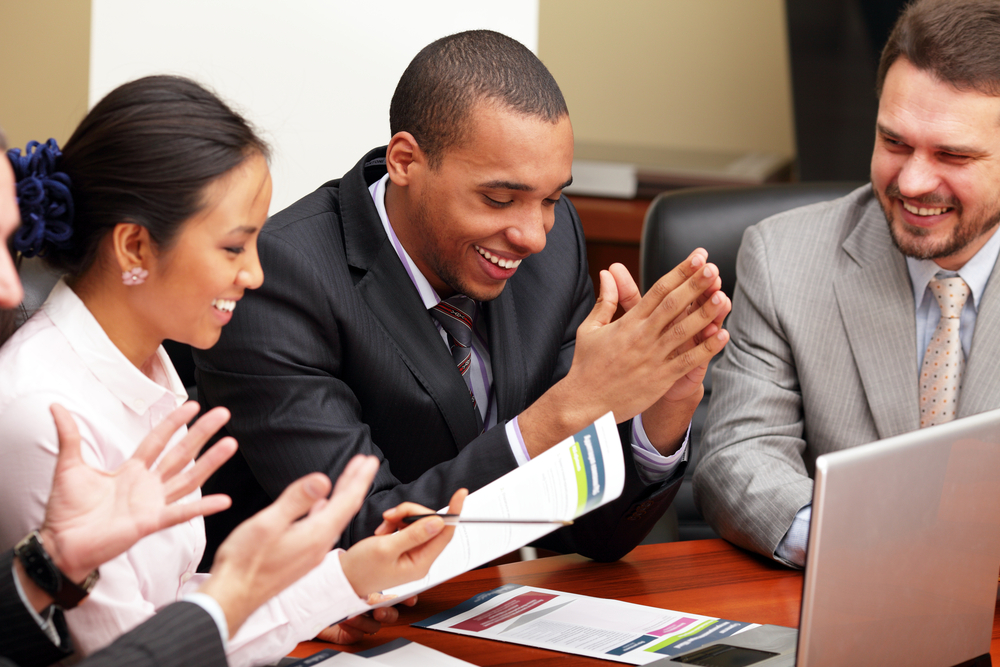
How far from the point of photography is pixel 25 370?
1001 mm

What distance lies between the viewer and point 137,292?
1.07 m

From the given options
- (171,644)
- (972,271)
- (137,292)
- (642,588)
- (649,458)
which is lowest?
(642,588)

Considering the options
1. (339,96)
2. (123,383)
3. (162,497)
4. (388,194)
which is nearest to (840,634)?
(162,497)

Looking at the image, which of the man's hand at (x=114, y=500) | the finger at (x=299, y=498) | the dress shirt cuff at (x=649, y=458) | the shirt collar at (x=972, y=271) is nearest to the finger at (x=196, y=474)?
the man's hand at (x=114, y=500)

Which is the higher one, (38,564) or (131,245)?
(131,245)

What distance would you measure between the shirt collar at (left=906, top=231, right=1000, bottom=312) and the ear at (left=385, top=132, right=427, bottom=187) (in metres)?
0.87

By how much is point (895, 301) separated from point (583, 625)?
881mm

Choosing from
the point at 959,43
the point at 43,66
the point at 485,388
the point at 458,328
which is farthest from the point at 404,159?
the point at 43,66

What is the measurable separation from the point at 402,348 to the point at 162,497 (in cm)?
61

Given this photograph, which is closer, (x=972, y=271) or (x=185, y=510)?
(x=185, y=510)

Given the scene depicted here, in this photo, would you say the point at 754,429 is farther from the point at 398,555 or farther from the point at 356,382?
the point at 398,555

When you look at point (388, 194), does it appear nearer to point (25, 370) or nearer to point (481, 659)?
point (25, 370)

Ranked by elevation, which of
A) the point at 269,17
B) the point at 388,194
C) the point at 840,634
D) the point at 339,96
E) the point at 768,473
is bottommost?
the point at 768,473

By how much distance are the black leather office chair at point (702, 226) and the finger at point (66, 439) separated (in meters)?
1.30
